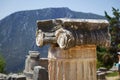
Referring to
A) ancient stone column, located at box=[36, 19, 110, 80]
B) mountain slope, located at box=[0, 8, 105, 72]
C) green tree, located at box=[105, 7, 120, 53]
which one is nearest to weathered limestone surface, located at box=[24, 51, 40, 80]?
green tree, located at box=[105, 7, 120, 53]

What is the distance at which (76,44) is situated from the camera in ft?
11.4

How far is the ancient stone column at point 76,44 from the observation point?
355 centimetres

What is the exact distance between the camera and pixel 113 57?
31.4 metres

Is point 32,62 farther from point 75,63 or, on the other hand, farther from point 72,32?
point 72,32

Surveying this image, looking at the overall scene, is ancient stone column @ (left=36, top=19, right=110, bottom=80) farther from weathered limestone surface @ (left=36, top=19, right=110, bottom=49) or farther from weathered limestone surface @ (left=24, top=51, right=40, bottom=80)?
weathered limestone surface @ (left=24, top=51, right=40, bottom=80)

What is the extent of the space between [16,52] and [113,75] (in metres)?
59.2

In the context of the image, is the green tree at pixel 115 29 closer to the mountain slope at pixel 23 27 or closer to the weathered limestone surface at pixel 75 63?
the weathered limestone surface at pixel 75 63

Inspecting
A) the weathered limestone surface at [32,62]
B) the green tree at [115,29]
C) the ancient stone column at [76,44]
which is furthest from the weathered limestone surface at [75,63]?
the green tree at [115,29]

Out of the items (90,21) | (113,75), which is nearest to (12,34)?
(113,75)

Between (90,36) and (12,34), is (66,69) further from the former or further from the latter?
(12,34)

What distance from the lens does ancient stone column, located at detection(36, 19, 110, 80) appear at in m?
3.55

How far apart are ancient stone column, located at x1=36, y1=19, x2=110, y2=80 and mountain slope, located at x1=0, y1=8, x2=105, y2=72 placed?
7515 cm

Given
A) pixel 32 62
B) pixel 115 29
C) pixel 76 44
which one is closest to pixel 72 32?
pixel 76 44

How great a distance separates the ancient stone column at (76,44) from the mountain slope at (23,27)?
75.1 meters
